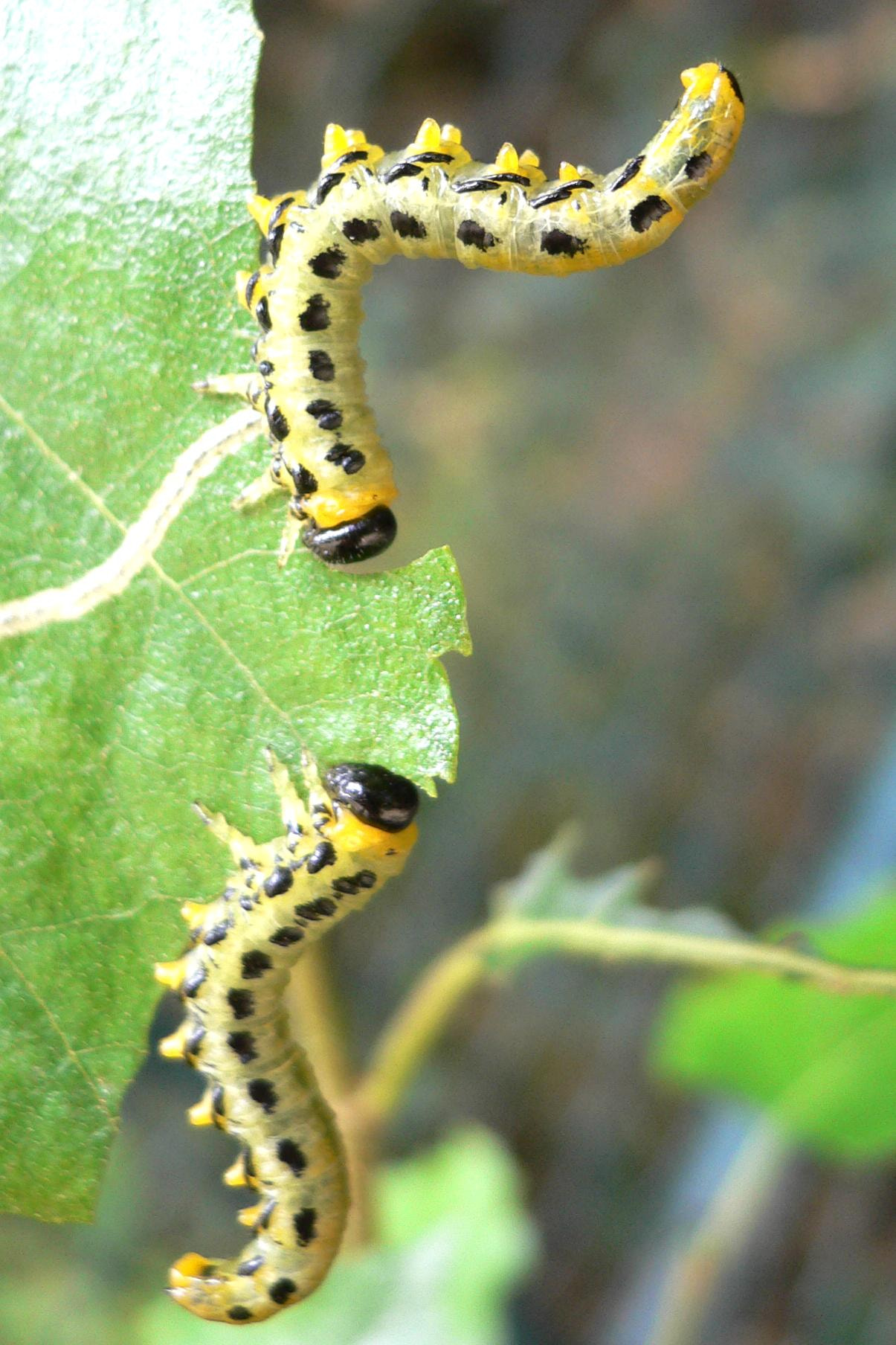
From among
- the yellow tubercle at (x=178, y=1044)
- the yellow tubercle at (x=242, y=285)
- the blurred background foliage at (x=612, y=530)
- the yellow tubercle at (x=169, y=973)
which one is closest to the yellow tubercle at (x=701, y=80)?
the yellow tubercle at (x=242, y=285)

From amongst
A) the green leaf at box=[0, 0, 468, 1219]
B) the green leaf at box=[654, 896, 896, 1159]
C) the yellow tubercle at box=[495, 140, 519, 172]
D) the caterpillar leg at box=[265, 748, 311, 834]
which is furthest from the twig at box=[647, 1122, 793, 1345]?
the yellow tubercle at box=[495, 140, 519, 172]

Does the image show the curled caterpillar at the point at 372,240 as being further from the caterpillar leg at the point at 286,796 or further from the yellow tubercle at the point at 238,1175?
the yellow tubercle at the point at 238,1175

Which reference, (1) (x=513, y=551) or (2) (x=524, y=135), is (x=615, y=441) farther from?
(2) (x=524, y=135)

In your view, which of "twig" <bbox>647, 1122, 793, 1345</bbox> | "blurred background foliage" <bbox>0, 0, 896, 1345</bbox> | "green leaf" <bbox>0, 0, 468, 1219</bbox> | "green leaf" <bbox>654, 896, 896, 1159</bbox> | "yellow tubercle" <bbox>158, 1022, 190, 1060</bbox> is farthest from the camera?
"blurred background foliage" <bbox>0, 0, 896, 1345</bbox>

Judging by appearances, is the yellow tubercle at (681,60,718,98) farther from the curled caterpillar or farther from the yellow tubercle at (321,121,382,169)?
the yellow tubercle at (321,121,382,169)

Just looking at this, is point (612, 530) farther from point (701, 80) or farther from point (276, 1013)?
point (701, 80)

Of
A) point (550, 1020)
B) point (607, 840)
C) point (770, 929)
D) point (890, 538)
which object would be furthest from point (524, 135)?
point (770, 929)
